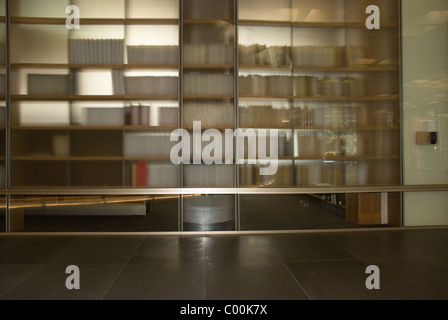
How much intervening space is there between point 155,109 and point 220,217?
1.51 meters

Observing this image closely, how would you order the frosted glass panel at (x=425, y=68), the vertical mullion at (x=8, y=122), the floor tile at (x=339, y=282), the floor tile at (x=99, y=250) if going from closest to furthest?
the floor tile at (x=339, y=282) < the floor tile at (x=99, y=250) < the vertical mullion at (x=8, y=122) < the frosted glass panel at (x=425, y=68)

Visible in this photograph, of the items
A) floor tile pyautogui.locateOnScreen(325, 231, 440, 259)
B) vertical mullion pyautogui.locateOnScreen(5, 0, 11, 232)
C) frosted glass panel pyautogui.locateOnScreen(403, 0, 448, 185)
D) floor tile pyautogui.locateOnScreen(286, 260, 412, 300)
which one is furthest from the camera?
frosted glass panel pyautogui.locateOnScreen(403, 0, 448, 185)

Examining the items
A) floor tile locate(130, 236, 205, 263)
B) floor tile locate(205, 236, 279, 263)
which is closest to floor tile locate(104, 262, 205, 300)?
floor tile locate(130, 236, 205, 263)

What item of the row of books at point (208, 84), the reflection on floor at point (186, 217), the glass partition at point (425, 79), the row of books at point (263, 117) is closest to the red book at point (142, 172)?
the reflection on floor at point (186, 217)

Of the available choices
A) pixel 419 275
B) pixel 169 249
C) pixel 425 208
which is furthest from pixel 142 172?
pixel 425 208

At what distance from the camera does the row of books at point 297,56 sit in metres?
3.80

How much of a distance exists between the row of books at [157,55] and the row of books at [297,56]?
799mm

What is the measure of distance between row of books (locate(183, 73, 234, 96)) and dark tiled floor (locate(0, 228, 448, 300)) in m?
1.72

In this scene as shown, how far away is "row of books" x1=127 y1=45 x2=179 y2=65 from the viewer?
3779 mm

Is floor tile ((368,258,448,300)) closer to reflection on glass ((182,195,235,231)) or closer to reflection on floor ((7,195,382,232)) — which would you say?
reflection on floor ((7,195,382,232))

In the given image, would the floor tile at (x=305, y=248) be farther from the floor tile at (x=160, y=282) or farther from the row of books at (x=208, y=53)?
the row of books at (x=208, y=53)

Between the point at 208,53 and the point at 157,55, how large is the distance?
617 millimetres

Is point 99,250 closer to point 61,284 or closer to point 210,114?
point 61,284
